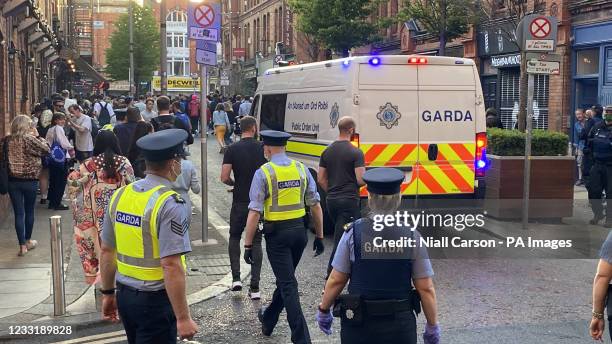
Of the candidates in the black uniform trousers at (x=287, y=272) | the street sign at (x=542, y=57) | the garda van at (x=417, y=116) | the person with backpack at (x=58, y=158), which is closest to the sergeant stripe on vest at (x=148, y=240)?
the black uniform trousers at (x=287, y=272)

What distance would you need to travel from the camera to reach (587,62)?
1886 centimetres

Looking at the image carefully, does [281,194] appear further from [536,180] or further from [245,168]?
[536,180]

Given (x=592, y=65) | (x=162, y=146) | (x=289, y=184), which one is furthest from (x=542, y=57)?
(x=162, y=146)

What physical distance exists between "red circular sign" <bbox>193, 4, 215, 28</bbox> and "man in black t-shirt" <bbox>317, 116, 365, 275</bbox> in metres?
3.16

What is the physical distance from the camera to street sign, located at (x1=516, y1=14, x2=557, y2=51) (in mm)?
11375

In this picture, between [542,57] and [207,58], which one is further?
[542,57]

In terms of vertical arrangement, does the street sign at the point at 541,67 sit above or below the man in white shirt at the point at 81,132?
above

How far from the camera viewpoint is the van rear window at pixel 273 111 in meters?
12.4

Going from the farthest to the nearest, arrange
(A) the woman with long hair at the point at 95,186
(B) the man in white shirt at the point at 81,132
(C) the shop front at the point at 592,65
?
(C) the shop front at the point at 592,65, (B) the man in white shirt at the point at 81,132, (A) the woman with long hair at the point at 95,186

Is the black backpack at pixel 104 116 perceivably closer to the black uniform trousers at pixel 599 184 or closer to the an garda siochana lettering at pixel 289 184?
the black uniform trousers at pixel 599 184

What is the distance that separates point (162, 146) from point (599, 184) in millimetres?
9377

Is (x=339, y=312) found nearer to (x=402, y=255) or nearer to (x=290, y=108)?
(x=402, y=255)

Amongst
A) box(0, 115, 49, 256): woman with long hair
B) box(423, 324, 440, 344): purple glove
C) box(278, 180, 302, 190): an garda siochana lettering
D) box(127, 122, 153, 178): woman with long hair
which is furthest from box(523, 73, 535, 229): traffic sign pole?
box(423, 324, 440, 344): purple glove

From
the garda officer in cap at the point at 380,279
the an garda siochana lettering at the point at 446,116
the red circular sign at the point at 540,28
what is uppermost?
the red circular sign at the point at 540,28
